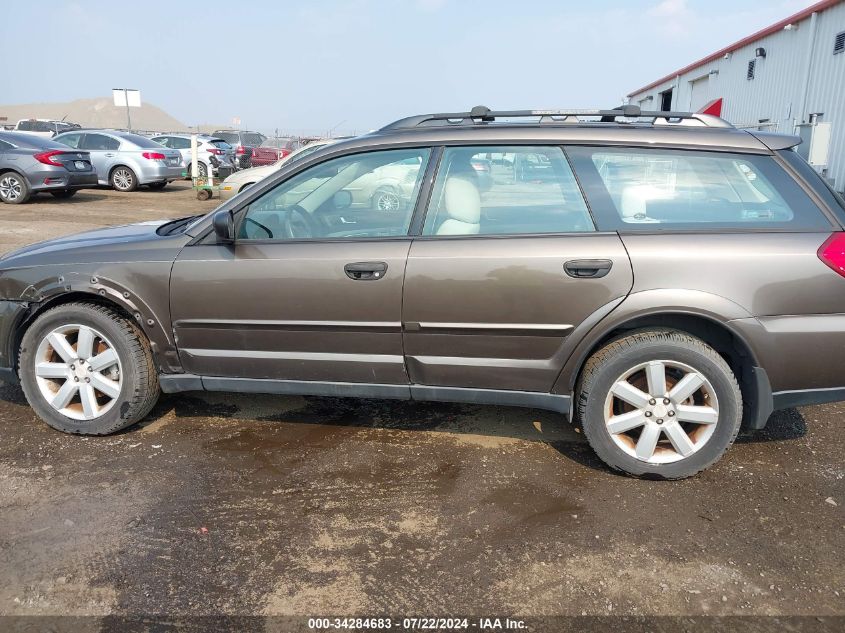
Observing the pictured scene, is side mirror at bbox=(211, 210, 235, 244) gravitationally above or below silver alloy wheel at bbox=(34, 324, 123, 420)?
above

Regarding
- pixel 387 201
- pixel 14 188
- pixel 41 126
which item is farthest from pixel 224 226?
pixel 41 126

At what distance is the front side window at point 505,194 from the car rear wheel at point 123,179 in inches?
647

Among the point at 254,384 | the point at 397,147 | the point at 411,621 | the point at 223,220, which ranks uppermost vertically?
the point at 397,147

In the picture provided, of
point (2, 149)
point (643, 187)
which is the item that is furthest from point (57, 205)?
point (643, 187)

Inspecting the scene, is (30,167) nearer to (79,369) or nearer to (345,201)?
(79,369)

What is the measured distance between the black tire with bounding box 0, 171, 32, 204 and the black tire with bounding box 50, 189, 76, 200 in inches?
24.0

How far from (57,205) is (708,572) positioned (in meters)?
15.5

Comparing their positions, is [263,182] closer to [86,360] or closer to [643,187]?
[86,360]

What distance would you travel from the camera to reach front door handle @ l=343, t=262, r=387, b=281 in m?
3.14

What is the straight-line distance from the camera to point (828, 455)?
3.42m

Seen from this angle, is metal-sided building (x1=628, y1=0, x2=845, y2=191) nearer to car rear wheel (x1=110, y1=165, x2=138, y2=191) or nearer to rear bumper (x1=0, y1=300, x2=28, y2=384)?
rear bumper (x1=0, y1=300, x2=28, y2=384)

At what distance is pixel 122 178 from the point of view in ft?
57.1

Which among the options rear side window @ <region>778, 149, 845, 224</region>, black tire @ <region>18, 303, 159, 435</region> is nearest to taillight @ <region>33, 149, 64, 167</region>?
black tire @ <region>18, 303, 159, 435</region>

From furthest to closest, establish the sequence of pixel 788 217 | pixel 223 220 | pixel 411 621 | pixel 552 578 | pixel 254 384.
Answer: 1. pixel 254 384
2. pixel 223 220
3. pixel 788 217
4. pixel 552 578
5. pixel 411 621
